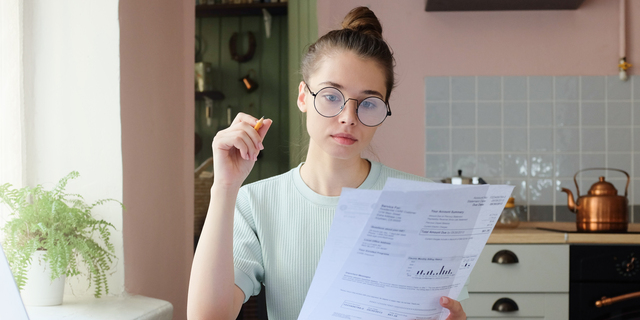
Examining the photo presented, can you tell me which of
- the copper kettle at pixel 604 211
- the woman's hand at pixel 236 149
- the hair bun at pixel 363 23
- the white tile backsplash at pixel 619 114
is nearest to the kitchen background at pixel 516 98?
the white tile backsplash at pixel 619 114

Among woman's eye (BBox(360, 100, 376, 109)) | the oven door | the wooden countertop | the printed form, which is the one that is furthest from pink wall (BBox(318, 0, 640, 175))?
the printed form

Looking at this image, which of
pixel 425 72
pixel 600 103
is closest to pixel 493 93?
pixel 425 72

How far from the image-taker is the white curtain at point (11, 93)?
4.82ft

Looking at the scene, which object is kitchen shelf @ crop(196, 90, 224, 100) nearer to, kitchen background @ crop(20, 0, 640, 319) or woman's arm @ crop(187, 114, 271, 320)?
kitchen background @ crop(20, 0, 640, 319)

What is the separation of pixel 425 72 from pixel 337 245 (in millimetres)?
2338

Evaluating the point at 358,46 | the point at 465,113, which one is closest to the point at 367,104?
the point at 358,46

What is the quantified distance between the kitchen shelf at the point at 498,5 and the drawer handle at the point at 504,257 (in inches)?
51.1

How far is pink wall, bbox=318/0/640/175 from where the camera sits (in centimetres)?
282

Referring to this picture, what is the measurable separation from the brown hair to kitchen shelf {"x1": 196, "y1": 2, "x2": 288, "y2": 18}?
8.09 ft

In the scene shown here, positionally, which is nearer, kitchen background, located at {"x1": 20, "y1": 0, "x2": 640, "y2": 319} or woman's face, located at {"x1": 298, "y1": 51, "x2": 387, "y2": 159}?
woman's face, located at {"x1": 298, "y1": 51, "x2": 387, "y2": 159}

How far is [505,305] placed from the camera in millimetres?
2238

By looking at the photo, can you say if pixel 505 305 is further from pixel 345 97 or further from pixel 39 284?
pixel 39 284

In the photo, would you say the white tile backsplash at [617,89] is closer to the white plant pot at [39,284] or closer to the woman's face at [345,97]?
the woman's face at [345,97]

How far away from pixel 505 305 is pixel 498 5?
155 centimetres
